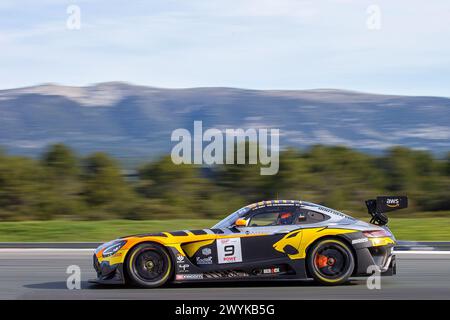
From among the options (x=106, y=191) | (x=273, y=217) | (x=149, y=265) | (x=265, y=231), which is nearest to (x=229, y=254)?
(x=265, y=231)

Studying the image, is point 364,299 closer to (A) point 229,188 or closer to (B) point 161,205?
(B) point 161,205

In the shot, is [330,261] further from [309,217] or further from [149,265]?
[149,265]

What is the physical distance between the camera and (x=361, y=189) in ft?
116

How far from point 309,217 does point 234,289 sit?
4.89ft

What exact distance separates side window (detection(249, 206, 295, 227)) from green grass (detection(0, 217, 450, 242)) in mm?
9875

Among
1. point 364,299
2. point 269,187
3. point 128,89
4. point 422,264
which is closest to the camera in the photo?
point 364,299

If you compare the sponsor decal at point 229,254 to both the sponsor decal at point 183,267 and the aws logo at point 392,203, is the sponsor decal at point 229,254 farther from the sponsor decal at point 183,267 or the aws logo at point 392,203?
the aws logo at point 392,203

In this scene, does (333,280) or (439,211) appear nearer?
(333,280)

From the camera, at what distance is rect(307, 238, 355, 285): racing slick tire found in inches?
410

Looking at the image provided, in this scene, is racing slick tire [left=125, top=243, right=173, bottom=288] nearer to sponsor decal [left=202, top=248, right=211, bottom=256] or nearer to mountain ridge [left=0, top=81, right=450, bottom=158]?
sponsor decal [left=202, top=248, right=211, bottom=256]
